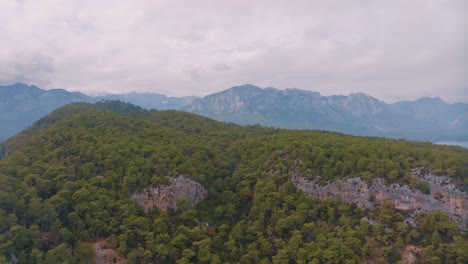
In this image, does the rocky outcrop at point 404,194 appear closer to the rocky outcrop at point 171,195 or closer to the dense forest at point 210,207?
the dense forest at point 210,207

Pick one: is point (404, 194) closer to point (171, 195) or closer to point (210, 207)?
point (210, 207)

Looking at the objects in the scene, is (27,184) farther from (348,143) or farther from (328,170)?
(348,143)

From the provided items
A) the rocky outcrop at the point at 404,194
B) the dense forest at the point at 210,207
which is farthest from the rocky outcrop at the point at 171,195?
the rocky outcrop at the point at 404,194

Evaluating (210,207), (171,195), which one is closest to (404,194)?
(210,207)

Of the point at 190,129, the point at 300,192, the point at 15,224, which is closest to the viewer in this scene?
the point at 15,224

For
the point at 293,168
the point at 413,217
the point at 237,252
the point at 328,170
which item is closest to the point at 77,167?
the point at 237,252

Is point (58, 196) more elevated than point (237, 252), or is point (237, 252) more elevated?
point (58, 196)
